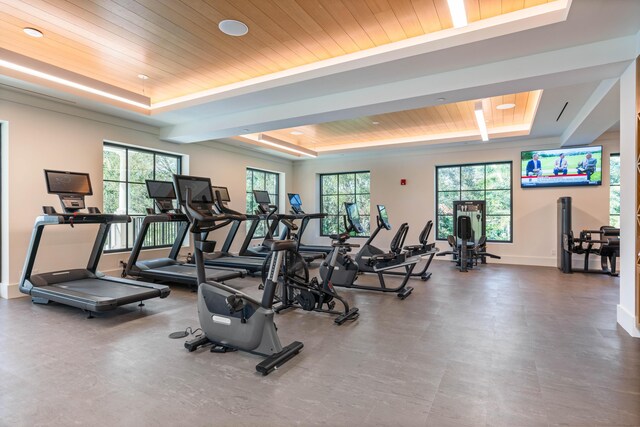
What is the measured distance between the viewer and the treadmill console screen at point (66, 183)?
14.7ft

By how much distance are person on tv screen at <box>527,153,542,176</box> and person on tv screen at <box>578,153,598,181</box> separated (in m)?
0.75

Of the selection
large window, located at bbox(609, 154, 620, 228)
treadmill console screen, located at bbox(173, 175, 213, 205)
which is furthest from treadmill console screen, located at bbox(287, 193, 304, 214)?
large window, located at bbox(609, 154, 620, 228)


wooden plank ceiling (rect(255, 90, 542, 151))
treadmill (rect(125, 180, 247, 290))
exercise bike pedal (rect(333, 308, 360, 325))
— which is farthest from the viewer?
wooden plank ceiling (rect(255, 90, 542, 151))

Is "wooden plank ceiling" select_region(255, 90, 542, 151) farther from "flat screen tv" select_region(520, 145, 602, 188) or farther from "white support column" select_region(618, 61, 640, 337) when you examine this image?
"white support column" select_region(618, 61, 640, 337)

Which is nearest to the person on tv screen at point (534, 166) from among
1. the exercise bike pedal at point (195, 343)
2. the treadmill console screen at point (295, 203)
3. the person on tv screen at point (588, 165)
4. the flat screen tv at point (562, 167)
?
the flat screen tv at point (562, 167)

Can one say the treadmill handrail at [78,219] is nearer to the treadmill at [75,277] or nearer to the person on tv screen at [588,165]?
the treadmill at [75,277]

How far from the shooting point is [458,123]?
7.18m

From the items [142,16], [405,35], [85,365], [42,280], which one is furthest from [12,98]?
[405,35]

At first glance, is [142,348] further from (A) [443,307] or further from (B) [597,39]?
(B) [597,39]

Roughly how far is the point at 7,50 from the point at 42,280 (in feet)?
9.42

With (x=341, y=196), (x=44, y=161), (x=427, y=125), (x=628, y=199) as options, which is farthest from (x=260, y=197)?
(x=628, y=199)

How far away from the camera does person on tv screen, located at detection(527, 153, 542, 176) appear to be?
7.76m

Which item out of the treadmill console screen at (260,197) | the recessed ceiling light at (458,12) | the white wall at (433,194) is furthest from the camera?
the treadmill console screen at (260,197)

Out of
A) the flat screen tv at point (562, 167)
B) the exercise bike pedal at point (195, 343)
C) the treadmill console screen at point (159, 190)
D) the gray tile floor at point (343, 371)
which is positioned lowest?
the gray tile floor at point (343, 371)
